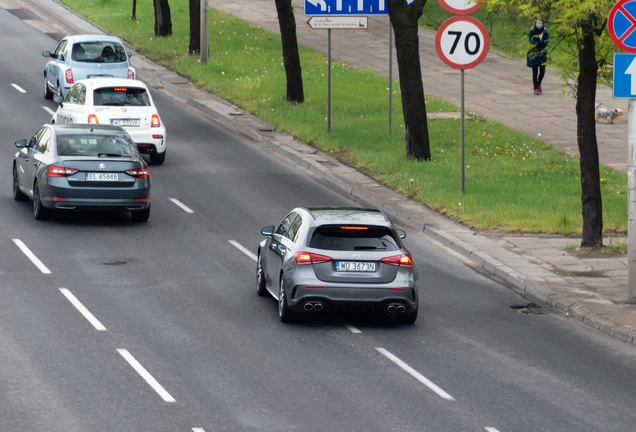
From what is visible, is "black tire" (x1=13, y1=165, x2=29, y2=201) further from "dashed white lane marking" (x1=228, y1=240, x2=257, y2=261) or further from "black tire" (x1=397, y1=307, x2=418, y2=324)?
"black tire" (x1=397, y1=307, x2=418, y2=324)

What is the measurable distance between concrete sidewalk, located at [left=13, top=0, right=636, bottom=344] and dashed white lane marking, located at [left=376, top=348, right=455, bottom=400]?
10.3 ft

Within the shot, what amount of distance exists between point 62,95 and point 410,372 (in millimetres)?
19984

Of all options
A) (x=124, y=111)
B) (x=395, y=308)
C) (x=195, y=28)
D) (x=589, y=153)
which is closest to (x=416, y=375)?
(x=395, y=308)

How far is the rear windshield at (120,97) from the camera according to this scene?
2628 cm

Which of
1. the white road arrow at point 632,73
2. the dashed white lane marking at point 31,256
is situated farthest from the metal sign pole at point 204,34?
the white road arrow at point 632,73

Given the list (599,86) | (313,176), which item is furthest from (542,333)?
(599,86)

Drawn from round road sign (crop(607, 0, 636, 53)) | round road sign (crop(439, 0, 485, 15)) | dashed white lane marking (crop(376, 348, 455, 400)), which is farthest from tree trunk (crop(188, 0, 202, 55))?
dashed white lane marking (crop(376, 348, 455, 400))

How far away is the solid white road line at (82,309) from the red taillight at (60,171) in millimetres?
4172

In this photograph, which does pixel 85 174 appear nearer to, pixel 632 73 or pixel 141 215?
pixel 141 215

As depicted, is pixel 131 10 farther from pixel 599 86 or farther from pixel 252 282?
pixel 252 282

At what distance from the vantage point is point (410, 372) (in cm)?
1355

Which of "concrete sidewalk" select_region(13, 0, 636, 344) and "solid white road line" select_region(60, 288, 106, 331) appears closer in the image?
"solid white road line" select_region(60, 288, 106, 331)

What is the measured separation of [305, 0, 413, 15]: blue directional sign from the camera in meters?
28.5

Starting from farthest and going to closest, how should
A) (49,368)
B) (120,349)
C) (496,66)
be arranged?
1. (496,66)
2. (120,349)
3. (49,368)
